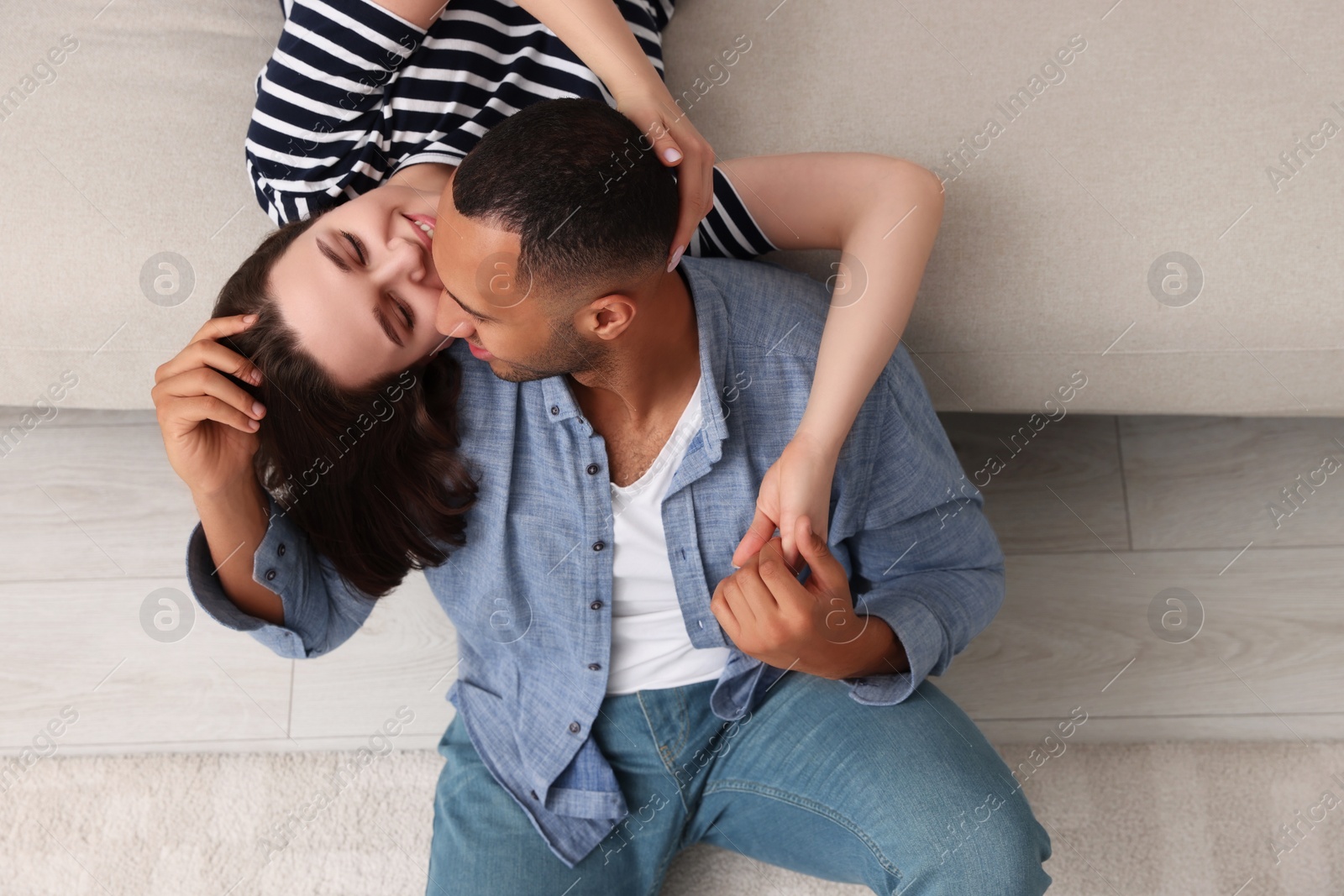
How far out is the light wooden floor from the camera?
1462mm

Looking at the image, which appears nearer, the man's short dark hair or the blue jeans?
the man's short dark hair

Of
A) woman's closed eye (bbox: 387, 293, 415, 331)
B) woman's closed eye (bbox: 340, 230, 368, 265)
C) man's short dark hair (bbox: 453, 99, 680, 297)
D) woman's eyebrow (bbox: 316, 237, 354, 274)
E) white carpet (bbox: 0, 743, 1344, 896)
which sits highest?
man's short dark hair (bbox: 453, 99, 680, 297)

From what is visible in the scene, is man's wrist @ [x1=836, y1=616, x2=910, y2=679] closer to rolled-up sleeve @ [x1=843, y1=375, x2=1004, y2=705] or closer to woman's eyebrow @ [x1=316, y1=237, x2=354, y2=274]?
rolled-up sleeve @ [x1=843, y1=375, x2=1004, y2=705]

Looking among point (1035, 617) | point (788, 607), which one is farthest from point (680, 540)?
point (1035, 617)

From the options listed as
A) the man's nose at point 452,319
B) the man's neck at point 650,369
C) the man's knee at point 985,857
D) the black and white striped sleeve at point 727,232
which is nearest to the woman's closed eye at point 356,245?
the man's nose at point 452,319

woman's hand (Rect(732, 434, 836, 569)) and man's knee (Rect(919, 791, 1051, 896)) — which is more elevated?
woman's hand (Rect(732, 434, 836, 569))

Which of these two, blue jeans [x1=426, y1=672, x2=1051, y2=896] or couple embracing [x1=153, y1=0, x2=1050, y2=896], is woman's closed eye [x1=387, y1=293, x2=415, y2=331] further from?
blue jeans [x1=426, y1=672, x2=1051, y2=896]

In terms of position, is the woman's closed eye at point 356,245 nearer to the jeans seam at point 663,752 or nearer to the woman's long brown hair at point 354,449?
the woman's long brown hair at point 354,449

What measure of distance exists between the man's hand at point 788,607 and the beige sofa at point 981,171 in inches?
16.0

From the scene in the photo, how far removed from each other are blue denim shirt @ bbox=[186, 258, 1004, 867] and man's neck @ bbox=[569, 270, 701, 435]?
0.03 m

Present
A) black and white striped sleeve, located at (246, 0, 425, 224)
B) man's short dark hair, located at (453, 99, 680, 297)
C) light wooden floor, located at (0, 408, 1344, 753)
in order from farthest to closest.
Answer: light wooden floor, located at (0, 408, 1344, 753) → black and white striped sleeve, located at (246, 0, 425, 224) → man's short dark hair, located at (453, 99, 680, 297)

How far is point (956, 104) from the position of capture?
1243mm

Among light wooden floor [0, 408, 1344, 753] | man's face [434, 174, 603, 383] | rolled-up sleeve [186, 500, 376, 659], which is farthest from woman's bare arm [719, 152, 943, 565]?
light wooden floor [0, 408, 1344, 753]

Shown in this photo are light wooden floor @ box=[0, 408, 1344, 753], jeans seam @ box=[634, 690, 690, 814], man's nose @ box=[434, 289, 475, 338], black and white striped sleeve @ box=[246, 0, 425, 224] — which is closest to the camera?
man's nose @ box=[434, 289, 475, 338]
